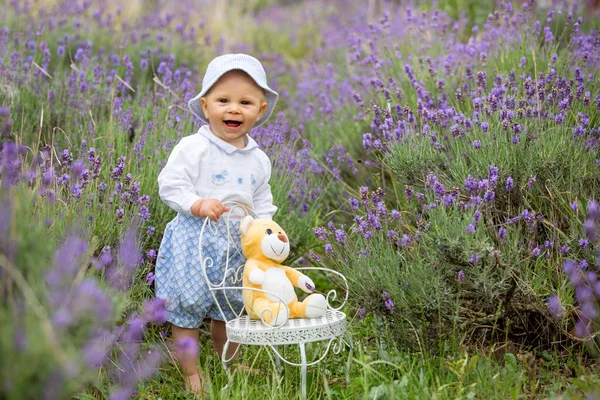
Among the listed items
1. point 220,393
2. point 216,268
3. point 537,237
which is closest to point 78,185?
point 216,268

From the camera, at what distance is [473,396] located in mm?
2361

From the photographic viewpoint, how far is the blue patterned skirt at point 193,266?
8.84 ft

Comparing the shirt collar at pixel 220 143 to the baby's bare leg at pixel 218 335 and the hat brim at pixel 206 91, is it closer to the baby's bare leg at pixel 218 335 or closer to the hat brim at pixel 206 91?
the hat brim at pixel 206 91

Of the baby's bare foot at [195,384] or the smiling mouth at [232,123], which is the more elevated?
the smiling mouth at [232,123]

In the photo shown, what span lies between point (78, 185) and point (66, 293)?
46.0 inches

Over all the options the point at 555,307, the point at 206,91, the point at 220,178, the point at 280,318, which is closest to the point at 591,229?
the point at 555,307

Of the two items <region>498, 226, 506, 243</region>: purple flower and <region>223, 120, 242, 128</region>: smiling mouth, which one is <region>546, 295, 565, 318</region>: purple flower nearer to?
<region>498, 226, 506, 243</region>: purple flower

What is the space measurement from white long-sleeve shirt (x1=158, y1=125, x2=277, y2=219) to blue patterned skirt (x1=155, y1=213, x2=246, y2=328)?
3.3 inches

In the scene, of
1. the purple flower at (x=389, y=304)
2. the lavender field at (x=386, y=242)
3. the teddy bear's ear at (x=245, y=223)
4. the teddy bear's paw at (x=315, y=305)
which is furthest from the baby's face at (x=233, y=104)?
the purple flower at (x=389, y=304)

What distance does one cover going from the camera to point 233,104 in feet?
8.95

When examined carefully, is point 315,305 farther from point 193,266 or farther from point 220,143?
point 220,143

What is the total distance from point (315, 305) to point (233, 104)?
2.73 feet

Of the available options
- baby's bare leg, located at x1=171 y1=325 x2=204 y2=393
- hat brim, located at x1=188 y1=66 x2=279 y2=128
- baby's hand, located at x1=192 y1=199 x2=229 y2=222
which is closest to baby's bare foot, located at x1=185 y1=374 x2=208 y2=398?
baby's bare leg, located at x1=171 y1=325 x2=204 y2=393

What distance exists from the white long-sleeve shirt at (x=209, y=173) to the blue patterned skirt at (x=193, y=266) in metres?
0.08
